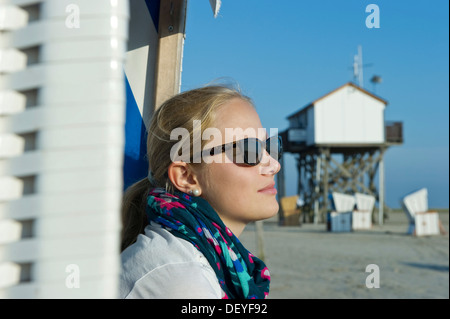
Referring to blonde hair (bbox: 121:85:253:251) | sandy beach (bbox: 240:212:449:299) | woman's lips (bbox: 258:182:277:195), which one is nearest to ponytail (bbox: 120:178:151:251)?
blonde hair (bbox: 121:85:253:251)

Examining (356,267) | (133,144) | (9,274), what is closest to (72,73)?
(9,274)

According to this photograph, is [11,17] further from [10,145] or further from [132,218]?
[132,218]

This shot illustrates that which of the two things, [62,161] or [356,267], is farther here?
[356,267]

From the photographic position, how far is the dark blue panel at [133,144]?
2.58 m

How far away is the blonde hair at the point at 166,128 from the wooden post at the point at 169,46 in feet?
2.76

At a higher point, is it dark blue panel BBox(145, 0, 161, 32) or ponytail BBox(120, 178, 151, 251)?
dark blue panel BBox(145, 0, 161, 32)

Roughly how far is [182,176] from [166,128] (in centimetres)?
22

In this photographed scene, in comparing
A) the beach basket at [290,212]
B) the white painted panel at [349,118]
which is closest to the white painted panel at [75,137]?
the beach basket at [290,212]

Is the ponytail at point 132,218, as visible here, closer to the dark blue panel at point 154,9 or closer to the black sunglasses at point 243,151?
the black sunglasses at point 243,151

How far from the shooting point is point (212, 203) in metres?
1.91

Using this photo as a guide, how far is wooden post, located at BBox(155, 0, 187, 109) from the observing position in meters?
2.85

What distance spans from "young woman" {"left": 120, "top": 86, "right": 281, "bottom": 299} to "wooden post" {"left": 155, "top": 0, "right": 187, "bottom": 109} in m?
0.85

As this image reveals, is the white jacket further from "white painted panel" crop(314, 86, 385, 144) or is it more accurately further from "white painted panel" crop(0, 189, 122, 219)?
"white painted panel" crop(314, 86, 385, 144)

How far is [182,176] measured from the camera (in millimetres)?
1952
